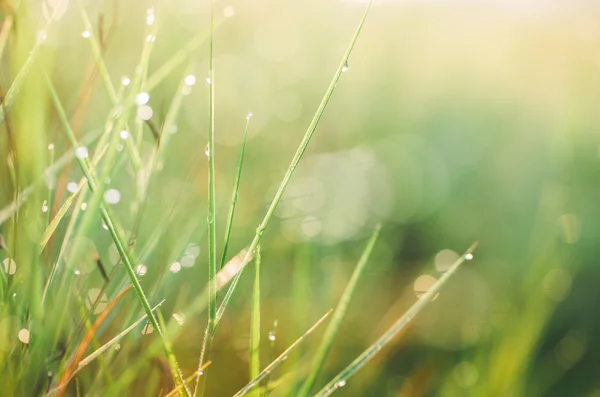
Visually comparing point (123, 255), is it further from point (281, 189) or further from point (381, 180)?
point (381, 180)

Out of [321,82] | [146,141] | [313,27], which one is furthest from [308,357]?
[313,27]

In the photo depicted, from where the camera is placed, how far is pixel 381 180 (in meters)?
1.29

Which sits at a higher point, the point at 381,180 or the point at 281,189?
the point at 281,189

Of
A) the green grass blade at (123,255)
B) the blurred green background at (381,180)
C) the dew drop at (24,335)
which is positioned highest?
the green grass blade at (123,255)

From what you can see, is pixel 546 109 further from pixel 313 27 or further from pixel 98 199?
pixel 98 199

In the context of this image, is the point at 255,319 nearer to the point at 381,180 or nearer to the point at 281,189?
the point at 281,189

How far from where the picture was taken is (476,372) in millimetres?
643

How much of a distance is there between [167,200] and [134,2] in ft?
2.56

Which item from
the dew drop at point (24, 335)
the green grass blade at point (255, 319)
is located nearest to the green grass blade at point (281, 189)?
the green grass blade at point (255, 319)

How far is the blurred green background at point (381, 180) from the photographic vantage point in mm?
656

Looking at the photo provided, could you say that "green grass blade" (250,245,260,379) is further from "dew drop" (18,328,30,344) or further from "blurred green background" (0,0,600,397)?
"dew drop" (18,328,30,344)

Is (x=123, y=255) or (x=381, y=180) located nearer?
(x=123, y=255)

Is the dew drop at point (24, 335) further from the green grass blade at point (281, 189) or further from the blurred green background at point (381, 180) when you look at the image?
the green grass blade at point (281, 189)

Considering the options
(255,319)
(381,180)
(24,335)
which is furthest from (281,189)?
(381,180)
